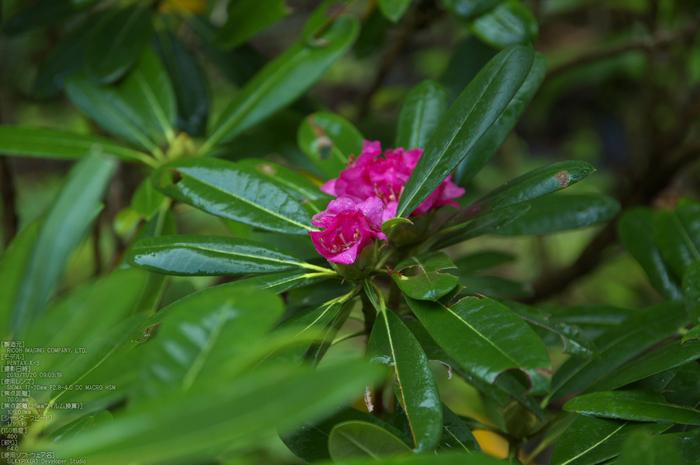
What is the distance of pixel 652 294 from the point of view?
2383 mm

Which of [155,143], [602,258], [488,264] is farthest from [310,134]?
[602,258]

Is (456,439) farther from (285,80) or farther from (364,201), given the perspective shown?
(285,80)

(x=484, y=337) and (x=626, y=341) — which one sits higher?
(x=484, y=337)

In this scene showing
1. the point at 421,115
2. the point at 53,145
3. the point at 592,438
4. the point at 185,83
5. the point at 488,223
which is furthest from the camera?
the point at 185,83

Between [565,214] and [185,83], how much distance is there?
1026 millimetres

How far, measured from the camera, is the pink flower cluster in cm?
60

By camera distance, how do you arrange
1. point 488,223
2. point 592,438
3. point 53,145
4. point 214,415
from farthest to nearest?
point 53,145 < point 488,223 < point 592,438 < point 214,415

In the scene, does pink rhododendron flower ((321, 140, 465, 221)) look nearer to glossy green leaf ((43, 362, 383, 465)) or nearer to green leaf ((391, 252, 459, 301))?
green leaf ((391, 252, 459, 301))

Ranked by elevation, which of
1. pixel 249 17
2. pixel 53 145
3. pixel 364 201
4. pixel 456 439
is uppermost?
pixel 249 17


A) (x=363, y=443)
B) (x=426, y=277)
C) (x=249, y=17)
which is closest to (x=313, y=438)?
(x=363, y=443)

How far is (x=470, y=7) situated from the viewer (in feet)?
3.14

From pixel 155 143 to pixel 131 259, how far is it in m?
0.52

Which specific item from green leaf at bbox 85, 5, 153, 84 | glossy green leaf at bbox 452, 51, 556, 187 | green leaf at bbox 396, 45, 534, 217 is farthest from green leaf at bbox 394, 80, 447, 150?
green leaf at bbox 85, 5, 153, 84

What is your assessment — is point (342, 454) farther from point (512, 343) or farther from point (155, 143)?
point (155, 143)
